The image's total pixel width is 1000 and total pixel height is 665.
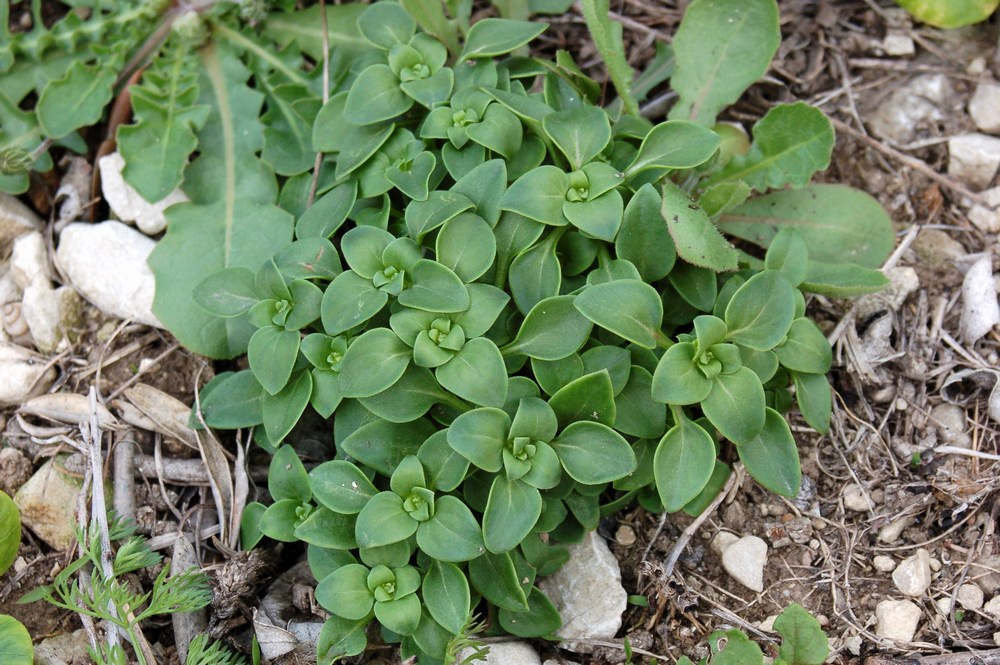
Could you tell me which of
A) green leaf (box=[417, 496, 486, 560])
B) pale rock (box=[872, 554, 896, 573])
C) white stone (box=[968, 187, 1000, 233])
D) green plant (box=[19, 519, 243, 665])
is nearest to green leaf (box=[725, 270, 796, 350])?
pale rock (box=[872, 554, 896, 573])

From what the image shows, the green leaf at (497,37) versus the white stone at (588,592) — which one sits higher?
the green leaf at (497,37)

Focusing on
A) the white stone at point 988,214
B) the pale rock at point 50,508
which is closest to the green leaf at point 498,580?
the pale rock at point 50,508

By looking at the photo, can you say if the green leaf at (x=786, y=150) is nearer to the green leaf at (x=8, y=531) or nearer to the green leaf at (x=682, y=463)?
the green leaf at (x=682, y=463)

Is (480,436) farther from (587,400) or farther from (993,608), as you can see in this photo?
(993,608)

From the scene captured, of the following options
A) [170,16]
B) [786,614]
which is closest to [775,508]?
[786,614]

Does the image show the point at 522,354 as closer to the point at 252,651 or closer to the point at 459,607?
the point at 459,607

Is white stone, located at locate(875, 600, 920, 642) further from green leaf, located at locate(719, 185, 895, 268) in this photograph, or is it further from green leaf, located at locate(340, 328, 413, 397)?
green leaf, located at locate(340, 328, 413, 397)

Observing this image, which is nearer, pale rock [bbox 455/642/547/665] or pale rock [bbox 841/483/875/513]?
pale rock [bbox 455/642/547/665]
